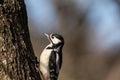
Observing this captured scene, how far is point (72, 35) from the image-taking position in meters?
22.8

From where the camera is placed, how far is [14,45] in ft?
22.4

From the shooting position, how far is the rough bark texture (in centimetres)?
675

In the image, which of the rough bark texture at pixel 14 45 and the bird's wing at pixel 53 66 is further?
the bird's wing at pixel 53 66

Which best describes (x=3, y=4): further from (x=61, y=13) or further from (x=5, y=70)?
(x=61, y=13)

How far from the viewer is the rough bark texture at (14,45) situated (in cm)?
675

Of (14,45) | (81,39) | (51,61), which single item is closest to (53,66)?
(51,61)

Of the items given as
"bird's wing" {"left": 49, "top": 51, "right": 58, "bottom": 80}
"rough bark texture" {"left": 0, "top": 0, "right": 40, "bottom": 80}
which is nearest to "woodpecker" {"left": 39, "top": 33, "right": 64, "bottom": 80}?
"bird's wing" {"left": 49, "top": 51, "right": 58, "bottom": 80}

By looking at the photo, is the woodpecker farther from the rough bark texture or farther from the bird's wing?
the rough bark texture

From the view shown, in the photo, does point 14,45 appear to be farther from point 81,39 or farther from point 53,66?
point 81,39

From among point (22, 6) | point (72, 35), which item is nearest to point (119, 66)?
point (72, 35)

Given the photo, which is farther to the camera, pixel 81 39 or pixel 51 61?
pixel 81 39

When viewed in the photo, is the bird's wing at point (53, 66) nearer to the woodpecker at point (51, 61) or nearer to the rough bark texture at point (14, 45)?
the woodpecker at point (51, 61)

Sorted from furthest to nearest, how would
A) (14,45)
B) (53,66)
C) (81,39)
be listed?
(81,39)
(53,66)
(14,45)

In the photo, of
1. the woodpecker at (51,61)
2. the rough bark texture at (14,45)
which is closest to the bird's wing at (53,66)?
the woodpecker at (51,61)
